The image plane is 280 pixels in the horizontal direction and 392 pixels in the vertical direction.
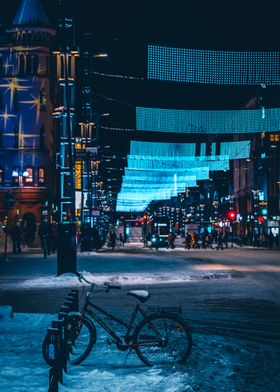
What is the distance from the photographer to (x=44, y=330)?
11.9 metres

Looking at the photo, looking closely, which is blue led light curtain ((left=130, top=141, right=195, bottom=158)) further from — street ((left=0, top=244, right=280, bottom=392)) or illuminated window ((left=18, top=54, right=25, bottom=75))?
illuminated window ((left=18, top=54, right=25, bottom=75))

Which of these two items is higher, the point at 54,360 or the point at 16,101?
the point at 16,101

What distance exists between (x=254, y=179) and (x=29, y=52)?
2274 inches

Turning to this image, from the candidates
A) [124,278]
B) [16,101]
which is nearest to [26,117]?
[16,101]

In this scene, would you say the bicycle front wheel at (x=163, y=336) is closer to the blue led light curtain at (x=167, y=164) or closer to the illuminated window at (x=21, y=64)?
the blue led light curtain at (x=167, y=164)

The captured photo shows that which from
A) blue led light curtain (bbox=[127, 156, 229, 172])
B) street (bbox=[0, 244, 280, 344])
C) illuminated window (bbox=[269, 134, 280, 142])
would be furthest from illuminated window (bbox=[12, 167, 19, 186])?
illuminated window (bbox=[269, 134, 280, 142])

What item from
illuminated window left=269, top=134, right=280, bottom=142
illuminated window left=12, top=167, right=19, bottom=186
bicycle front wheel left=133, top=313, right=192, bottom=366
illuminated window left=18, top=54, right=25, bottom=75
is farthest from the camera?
illuminated window left=269, top=134, right=280, bottom=142

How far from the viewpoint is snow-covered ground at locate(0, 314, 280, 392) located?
7.84m

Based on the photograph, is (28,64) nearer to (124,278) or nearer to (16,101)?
(16,101)

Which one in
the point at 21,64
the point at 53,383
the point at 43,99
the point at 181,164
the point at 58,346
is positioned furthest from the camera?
the point at 43,99

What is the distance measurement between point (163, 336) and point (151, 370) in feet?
1.97

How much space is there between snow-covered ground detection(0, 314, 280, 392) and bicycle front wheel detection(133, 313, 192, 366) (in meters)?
0.18

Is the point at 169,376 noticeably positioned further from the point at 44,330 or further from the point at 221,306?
the point at 221,306

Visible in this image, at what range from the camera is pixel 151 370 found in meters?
8.77
